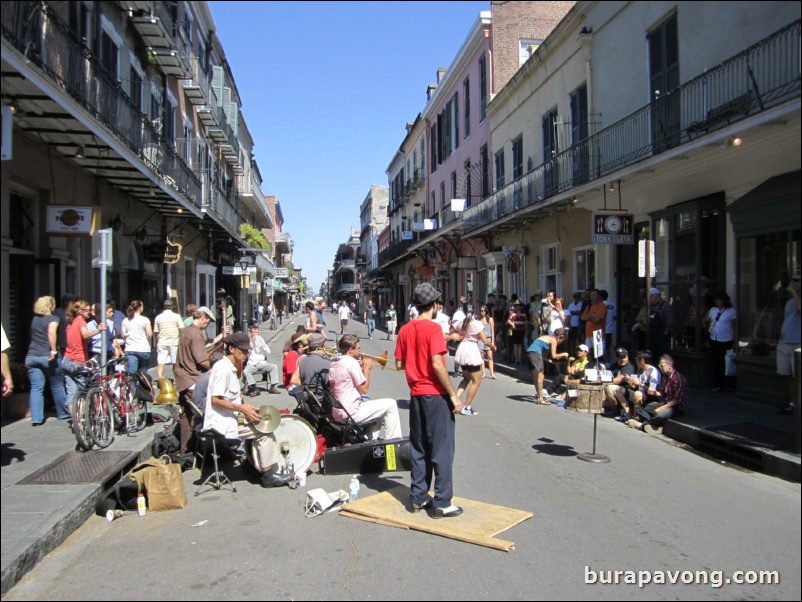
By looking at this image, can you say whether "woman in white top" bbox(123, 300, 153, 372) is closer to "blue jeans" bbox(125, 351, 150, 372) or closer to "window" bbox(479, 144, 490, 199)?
"blue jeans" bbox(125, 351, 150, 372)

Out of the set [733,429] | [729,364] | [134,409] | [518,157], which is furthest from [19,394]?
[518,157]

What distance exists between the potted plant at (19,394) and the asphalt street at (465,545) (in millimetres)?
3559

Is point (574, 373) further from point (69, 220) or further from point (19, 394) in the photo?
point (19, 394)

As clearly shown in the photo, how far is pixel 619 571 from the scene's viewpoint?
12.8 ft

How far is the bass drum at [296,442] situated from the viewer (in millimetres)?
6293

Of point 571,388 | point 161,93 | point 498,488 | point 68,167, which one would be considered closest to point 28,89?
point 68,167

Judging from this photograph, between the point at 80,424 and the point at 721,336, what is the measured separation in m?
9.59

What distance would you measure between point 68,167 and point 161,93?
7.22 meters

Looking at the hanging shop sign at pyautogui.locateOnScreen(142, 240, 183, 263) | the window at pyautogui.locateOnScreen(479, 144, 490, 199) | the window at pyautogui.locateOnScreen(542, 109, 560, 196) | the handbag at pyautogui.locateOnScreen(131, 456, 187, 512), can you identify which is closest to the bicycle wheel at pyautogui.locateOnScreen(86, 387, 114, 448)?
the handbag at pyautogui.locateOnScreen(131, 456, 187, 512)

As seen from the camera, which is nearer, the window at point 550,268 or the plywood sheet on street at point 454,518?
the plywood sheet on street at point 454,518

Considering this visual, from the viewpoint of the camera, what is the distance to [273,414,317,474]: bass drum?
6.29m

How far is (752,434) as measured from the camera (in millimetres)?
6586

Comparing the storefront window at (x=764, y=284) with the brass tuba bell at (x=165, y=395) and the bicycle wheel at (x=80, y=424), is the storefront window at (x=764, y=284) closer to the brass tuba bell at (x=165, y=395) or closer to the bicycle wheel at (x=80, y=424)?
the bicycle wheel at (x=80, y=424)
